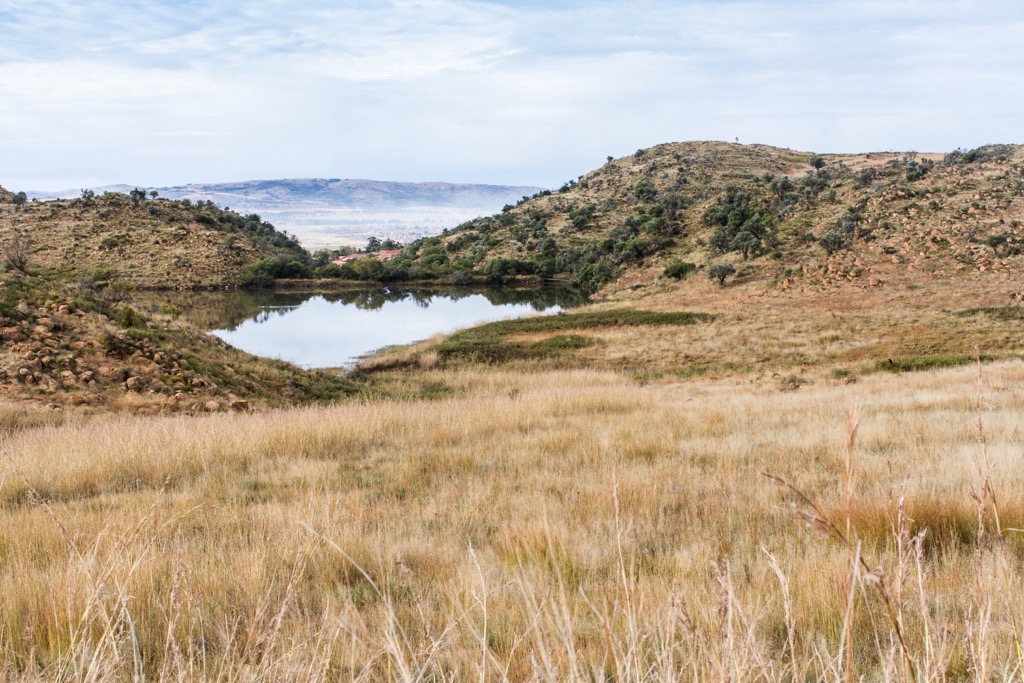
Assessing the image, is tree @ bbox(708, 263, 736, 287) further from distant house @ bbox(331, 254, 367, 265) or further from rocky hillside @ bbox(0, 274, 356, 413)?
distant house @ bbox(331, 254, 367, 265)

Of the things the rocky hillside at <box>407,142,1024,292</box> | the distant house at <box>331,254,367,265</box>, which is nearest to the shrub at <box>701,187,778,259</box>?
the rocky hillside at <box>407,142,1024,292</box>

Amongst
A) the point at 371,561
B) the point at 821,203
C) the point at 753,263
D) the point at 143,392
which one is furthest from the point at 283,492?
the point at 821,203

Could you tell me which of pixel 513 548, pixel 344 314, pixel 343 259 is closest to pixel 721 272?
pixel 344 314

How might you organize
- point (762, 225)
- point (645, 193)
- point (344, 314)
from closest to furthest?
point (344, 314), point (762, 225), point (645, 193)

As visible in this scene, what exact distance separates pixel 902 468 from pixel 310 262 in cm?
8017

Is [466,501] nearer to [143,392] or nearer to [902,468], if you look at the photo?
[902,468]

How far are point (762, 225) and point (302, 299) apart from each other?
39509 mm

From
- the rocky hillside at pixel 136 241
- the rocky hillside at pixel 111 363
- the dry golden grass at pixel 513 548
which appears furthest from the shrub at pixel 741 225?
the dry golden grass at pixel 513 548

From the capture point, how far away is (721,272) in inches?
1864

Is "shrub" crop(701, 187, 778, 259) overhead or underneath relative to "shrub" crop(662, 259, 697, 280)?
overhead

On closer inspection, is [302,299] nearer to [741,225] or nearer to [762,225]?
[741,225]

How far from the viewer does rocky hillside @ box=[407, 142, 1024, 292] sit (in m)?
43.0

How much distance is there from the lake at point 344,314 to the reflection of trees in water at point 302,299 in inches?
2.0

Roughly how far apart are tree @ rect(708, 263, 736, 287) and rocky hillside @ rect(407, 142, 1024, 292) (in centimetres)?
12
